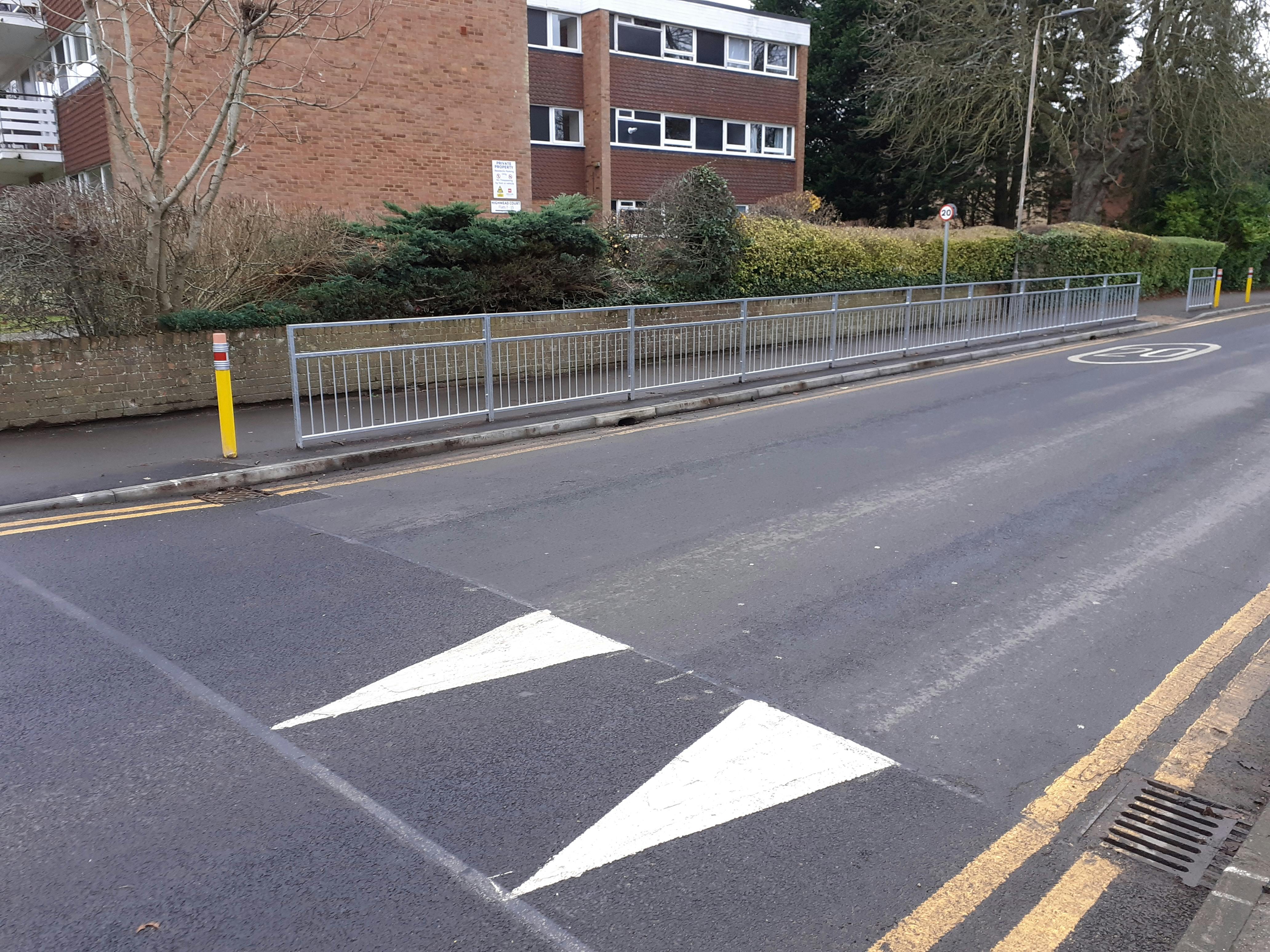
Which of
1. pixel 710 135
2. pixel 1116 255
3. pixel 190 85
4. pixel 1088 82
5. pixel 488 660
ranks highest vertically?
pixel 1088 82

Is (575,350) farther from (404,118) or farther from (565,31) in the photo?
(565,31)

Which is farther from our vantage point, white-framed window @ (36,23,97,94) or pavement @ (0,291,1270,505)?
white-framed window @ (36,23,97,94)

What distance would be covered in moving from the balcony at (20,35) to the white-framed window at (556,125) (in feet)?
44.5

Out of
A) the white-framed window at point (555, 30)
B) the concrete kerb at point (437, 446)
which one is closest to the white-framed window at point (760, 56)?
the white-framed window at point (555, 30)

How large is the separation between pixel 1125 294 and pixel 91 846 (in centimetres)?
2478

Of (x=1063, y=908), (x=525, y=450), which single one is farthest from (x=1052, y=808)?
(x=525, y=450)

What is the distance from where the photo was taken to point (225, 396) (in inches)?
364

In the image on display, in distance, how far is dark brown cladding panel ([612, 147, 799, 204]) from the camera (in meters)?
31.4

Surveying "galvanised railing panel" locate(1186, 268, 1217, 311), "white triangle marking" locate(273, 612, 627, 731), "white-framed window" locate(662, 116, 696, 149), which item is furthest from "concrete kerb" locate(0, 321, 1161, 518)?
"white-framed window" locate(662, 116, 696, 149)

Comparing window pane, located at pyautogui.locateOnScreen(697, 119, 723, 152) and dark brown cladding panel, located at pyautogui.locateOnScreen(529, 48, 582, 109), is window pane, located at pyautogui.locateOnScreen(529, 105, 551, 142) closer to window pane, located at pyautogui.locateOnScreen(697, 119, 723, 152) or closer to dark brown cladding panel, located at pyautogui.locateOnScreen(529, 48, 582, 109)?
dark brown cladding panel, located at pyautogui.locateOnScreen(529, 48, 582, 109)

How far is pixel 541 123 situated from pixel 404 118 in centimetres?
945

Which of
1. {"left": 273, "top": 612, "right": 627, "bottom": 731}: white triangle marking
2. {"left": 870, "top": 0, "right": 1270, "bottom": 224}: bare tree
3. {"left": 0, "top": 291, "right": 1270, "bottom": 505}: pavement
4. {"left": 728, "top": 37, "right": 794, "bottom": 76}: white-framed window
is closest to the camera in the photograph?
{"left": 273, "top": 612, "right": 627, "bottom": 731}: white triangle marking

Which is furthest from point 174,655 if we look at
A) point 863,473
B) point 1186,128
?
point 1186,128

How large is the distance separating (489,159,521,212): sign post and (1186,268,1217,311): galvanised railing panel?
1851 cm
